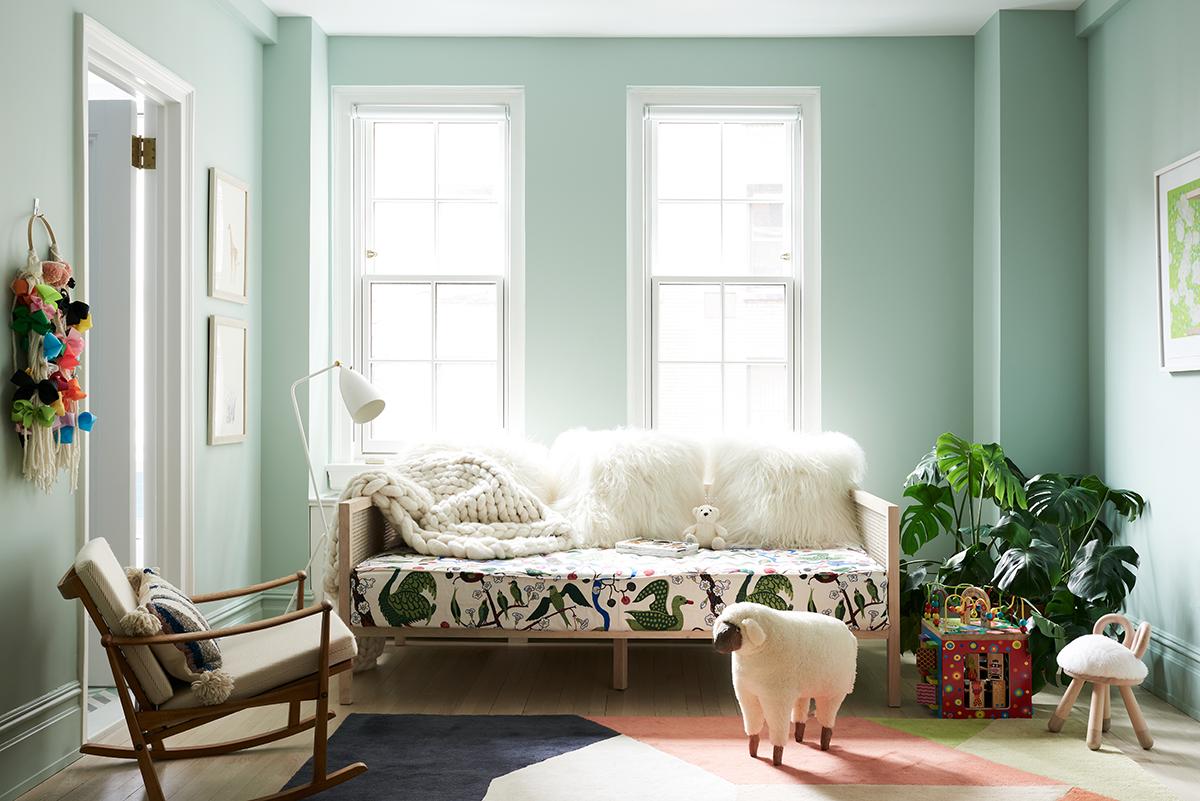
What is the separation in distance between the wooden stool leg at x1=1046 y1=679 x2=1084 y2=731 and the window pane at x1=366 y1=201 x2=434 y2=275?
10.1 feet

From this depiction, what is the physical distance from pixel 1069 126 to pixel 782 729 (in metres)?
2.86

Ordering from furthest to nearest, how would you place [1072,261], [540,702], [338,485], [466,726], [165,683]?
1. [338,485]
2. [1072,261]
3. [540,702]
4. [466,726]
5. [165,683]

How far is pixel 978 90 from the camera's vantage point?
4.34 m

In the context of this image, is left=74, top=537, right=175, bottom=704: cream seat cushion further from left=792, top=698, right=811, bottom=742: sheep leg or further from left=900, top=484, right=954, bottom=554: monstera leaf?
left=900, top=484, right=954, bottom=554: monstera leaf

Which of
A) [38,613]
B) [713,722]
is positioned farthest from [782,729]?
[38,613]

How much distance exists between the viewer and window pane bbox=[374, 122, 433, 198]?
177 inches

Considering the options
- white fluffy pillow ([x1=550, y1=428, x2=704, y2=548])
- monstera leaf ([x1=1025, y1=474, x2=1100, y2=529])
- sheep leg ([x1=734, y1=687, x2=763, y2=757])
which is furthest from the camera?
white fluffy pillow ([x1=550, y1=428, x2=704, y2=548])

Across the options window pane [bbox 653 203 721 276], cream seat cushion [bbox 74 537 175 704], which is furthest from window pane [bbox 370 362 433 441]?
cream seat cushion [bbox 74 537 175 704]

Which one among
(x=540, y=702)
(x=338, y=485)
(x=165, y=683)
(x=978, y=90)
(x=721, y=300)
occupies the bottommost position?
(x=540, y=702)

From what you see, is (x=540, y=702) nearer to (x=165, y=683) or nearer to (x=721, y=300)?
(x=165, y=683)

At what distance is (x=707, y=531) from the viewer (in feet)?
12.6

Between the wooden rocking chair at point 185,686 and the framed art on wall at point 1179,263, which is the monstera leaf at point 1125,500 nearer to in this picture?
the framed art on wall at point 1179,263

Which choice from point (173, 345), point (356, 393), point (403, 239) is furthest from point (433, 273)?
point (173, 345)

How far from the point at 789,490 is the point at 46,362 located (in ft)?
8.57
